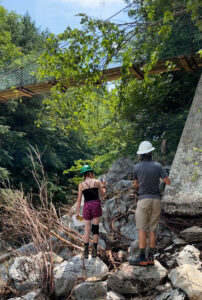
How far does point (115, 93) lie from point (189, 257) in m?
3.32

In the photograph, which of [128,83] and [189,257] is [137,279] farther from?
[128,83]

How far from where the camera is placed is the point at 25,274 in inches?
235

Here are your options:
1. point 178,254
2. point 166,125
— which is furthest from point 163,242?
point 166,125

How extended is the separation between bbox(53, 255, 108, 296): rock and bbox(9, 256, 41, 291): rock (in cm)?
40

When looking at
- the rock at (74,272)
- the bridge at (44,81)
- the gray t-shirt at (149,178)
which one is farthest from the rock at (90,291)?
the bridge at (44,81)

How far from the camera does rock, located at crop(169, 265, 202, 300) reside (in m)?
4.36

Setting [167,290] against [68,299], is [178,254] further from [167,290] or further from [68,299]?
[68,299]

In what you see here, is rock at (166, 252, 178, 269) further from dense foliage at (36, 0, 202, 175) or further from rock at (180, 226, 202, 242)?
dense foliage at (36, 0, 202, 175)

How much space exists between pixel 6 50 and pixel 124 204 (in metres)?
16.4

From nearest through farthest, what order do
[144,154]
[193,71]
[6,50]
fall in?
[144,154]
[193,71]
[6,50]

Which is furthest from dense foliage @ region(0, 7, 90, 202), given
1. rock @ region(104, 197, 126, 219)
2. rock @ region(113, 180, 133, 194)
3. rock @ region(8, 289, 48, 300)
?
rock @ region(8, 289, 48, 300)

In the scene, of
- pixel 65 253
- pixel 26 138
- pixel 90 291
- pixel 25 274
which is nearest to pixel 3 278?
pixel 25 274

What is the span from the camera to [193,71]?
8930 mm

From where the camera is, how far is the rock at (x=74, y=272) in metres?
5.46
